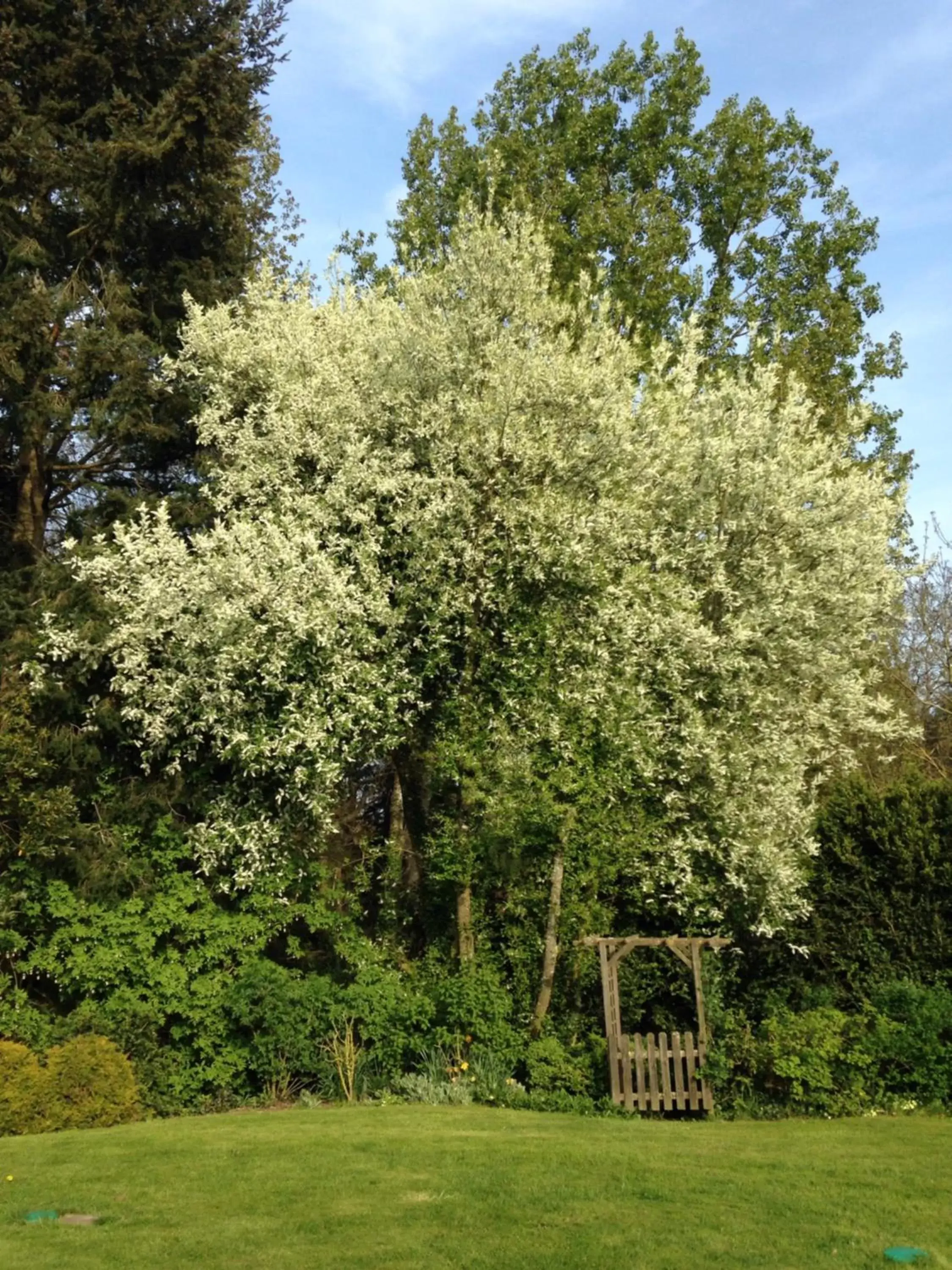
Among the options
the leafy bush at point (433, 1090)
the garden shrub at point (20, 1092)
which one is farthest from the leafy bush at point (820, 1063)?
the garden shrub at point (20, 1092)

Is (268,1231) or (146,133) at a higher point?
(146,133)

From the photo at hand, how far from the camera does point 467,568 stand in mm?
15055

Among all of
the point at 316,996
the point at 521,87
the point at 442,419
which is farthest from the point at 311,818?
the point at 521,87

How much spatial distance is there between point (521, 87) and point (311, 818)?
2054cm

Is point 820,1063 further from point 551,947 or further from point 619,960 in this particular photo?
point 551,947

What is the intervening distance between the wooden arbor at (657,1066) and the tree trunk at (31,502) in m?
10.00

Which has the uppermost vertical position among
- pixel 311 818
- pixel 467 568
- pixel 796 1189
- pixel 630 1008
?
pixel 467 568

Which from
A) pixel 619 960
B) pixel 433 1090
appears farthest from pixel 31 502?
pixel 619 960

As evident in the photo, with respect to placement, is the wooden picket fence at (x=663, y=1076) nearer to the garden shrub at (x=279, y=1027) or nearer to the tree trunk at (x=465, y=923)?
the tree trunk at (x=465, y=923)

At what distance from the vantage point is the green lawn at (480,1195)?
22.0ft

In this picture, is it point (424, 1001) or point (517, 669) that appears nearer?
point (424, 1001)

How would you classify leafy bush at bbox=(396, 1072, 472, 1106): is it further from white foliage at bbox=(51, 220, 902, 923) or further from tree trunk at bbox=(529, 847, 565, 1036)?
white foliage at bbox=(51, 220, 902, 923)

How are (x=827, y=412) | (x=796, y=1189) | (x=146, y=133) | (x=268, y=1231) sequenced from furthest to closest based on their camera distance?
1. (x=827, y=412)
2. (x=146, y=133)
3. (x=796, y=1189)
4. (x=268, y=1231)

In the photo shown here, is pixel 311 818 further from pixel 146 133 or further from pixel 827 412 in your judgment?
pixel 827 412
